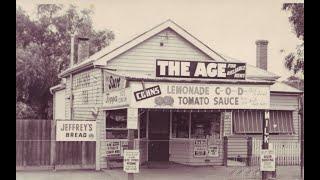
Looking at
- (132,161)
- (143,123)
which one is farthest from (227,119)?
(132,161)

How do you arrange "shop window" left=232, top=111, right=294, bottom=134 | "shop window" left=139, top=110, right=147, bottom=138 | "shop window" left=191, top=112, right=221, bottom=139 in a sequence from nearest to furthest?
1. "shop window" left=139, top=110, right=147, bottom=138
2. "shop window" left=191, top=112, right=221, bottom=139
3. "shop window" left=232, top=111, right=294, bottom=134

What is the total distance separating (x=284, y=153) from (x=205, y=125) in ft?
11.4

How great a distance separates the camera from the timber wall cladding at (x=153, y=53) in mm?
21406

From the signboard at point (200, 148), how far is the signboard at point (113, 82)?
15.4 feet

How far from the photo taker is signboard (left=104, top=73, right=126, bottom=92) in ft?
57.6

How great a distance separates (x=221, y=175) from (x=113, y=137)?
14.8 ft

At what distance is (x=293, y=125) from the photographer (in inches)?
977

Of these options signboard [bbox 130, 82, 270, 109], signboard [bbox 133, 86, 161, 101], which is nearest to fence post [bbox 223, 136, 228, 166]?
signboard [bbox 130, 82, 270, 109]

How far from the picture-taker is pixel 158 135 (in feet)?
73.1

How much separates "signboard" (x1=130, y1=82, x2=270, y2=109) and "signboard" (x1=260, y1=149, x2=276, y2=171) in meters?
1.59

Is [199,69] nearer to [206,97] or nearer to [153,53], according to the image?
[206,97]

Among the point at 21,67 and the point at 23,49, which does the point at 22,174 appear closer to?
the point at 21,67

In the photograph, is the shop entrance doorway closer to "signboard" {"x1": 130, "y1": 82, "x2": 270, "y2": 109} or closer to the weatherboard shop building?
the weatherboard shop building

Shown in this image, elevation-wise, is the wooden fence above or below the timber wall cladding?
below
